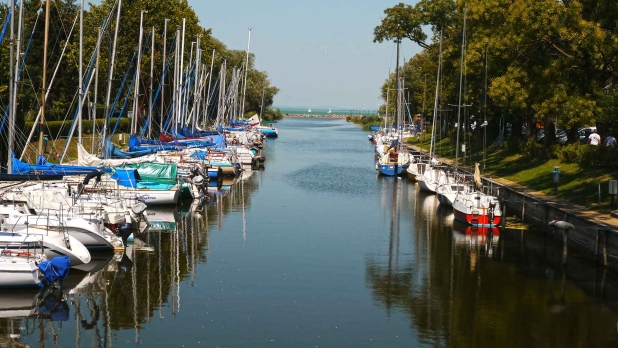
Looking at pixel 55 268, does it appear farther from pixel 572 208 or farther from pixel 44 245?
pixel 572 208

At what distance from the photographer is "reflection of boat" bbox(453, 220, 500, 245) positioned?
39.8 meters

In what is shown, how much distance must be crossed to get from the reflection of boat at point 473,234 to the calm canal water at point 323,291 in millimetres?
134

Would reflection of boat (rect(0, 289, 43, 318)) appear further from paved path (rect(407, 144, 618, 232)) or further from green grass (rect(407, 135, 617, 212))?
green grass (rect(407, 135, 617, 212))

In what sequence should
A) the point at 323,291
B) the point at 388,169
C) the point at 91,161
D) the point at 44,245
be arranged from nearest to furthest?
the point at 44,245
the point at 323,291
the point at 91,161
the point at 388,169

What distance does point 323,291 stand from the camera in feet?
96.9

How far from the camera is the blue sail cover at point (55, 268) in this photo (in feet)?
88.3

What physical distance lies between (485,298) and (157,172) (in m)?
24.2

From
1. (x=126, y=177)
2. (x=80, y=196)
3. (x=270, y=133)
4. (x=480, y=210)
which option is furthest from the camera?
(x=270, y=133)

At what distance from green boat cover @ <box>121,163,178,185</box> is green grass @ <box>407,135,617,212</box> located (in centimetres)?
1967

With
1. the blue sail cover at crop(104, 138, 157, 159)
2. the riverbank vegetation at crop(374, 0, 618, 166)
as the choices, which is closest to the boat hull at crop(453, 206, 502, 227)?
the riverbank vegetation at crop(374, 0, 618, 166)

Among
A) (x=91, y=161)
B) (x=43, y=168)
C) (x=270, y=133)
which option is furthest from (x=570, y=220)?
(x=270, y=133)

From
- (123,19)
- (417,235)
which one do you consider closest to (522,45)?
(417,235)

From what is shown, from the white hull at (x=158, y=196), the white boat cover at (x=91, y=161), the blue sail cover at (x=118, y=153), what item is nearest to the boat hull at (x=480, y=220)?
the white hull at (x=158, y=196)

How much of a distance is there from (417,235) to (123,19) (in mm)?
45696
